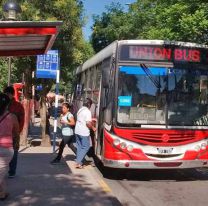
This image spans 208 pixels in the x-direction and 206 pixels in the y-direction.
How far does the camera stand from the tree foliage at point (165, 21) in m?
19.8

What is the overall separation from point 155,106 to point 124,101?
668mm

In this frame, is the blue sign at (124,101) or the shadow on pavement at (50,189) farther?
the blue sign at (124,101)

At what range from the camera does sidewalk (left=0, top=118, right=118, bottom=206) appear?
889 cm

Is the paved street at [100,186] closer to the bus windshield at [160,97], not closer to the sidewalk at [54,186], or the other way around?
the sidewalk at [54,186]

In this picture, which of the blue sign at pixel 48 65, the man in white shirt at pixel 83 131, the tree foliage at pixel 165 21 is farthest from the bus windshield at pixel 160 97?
the tree foliage at pixel 165 21

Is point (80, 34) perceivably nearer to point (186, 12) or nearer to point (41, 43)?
point (186, 12)

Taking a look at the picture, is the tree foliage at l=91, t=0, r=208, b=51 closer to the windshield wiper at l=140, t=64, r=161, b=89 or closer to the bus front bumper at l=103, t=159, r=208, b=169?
the windshield wiper at l=140, t=64, r=161, b=89

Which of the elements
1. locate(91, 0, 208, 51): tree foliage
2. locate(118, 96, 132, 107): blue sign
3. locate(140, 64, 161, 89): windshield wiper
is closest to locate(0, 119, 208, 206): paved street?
locate(118, 96, 132, 107): blue sign

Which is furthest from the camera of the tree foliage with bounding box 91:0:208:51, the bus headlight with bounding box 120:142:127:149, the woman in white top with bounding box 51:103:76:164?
the tree foliage with bounding box 91:0:208:51

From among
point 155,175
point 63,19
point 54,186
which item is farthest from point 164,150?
point 63,19

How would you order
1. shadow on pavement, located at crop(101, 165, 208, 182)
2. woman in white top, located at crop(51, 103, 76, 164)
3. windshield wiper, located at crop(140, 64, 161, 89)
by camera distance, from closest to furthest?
windshield wiper, located at crop(140, 64, 161, 89)
shadow on pavement, located at crop(101, 165, 208, 182)
woman in white top, located at crop(51, 103, 76, 164)

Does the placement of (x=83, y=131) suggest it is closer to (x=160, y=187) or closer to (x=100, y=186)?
(x=160, y=187)

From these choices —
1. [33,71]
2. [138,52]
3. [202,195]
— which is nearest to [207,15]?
[33,71]

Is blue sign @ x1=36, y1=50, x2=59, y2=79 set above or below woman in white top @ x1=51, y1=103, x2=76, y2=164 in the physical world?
above
